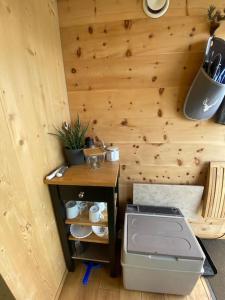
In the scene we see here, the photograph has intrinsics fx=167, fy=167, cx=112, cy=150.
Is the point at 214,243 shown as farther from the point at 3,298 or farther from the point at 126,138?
the point at 3,298

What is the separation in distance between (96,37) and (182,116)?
784 mm

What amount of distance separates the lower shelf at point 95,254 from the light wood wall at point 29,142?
20 centimetres

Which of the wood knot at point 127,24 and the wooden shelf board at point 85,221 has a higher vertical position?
Answer: the wood knot at point 127,24

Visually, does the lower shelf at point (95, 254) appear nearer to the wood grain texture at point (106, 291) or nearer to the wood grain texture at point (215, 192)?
the wood grain texture at point (106, 291)

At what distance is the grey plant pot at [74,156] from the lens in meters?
1.12

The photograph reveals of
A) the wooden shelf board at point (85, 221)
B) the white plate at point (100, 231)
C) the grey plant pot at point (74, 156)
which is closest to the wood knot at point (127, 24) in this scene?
the grey plant pot at point (74, 156)

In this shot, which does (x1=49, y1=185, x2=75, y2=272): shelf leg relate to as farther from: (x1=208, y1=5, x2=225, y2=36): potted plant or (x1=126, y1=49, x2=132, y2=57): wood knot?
(x1=208, y1=5, x2=225, y2=36): potted plant

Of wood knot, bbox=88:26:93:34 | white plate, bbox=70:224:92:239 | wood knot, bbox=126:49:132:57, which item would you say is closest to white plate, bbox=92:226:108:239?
white plate, bbox=70:224:92:239

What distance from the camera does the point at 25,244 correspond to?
79 cm

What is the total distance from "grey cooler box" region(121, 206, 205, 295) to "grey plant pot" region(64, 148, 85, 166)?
0.53 meters

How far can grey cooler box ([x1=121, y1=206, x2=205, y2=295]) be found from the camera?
929mm

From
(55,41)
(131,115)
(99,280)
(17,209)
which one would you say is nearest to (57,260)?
(99,280)

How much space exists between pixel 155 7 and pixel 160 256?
1.44m

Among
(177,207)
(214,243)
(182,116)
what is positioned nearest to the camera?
(182,116)
